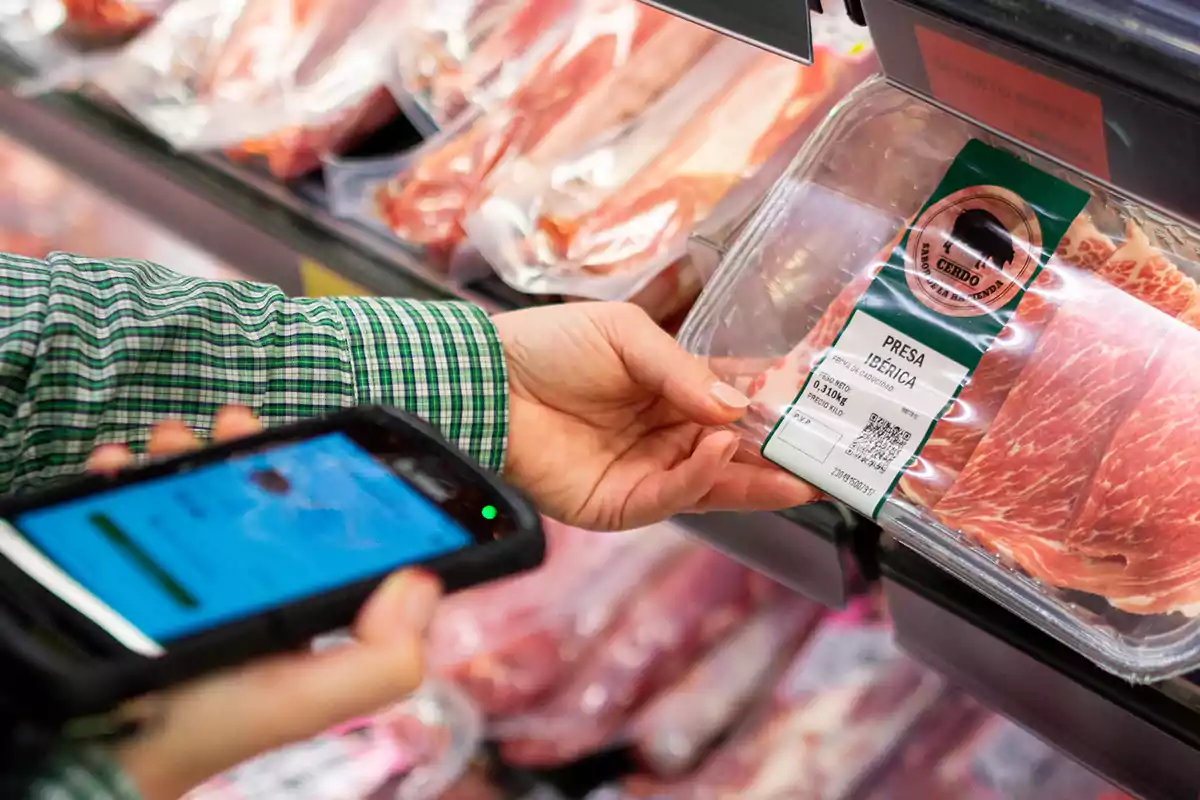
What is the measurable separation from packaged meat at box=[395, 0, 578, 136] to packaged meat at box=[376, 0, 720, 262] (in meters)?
0.03

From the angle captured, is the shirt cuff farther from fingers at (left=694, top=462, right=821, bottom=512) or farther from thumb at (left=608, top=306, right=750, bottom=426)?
fingers at (left=694, top=462, right=821, bottom=512)

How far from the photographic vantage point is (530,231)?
4.39 ft

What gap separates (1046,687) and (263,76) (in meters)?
1.43

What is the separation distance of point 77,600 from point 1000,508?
0.71 meters

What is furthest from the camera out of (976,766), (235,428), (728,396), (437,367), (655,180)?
(976,766)

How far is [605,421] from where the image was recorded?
1167 millimetres

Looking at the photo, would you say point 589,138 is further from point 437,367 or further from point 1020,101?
point 1020,101

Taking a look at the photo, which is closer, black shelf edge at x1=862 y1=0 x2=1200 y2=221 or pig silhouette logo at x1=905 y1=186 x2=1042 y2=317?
black shelf edge at x1=862 y1=0 x2=1200 y2=221

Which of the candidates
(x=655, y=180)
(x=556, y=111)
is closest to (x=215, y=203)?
(x=556, y=111)

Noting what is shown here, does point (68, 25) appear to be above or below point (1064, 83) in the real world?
below

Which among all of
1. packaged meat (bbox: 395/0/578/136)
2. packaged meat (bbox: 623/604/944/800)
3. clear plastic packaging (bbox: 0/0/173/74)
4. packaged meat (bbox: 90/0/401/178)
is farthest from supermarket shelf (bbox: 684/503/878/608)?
clear plastic packaging (bbox: 0/0/173/74)

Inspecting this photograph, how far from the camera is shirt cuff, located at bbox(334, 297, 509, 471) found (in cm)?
108

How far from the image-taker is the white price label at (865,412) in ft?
2.92

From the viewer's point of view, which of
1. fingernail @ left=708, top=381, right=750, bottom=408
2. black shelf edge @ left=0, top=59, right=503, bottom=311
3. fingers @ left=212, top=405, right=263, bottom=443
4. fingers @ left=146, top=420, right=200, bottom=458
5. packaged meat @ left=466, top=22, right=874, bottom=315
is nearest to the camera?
fingers @ left=212, top=405, right=263, bottom=443
